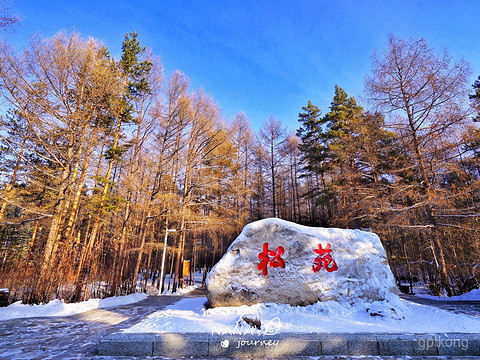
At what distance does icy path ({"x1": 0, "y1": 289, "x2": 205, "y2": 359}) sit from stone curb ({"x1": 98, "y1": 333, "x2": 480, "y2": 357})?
26.9 inches

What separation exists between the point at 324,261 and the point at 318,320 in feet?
5.16

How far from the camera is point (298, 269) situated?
19.8 ft

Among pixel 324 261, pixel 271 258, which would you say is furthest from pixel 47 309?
pixel 324 261

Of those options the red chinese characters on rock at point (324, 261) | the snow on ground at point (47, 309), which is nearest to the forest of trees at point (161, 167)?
the snow on ground at point (47, 309)

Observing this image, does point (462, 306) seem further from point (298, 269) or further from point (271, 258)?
point (271, 258)

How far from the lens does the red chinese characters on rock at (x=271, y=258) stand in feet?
20.0

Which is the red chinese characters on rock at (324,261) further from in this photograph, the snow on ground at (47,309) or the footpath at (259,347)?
the snow on ground at (47,309)

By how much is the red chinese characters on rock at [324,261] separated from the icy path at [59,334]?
5.01 meters

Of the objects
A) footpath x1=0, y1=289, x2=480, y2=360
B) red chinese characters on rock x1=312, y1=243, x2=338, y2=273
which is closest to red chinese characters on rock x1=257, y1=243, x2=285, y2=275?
red chinese characters on rock x1=312, y1=243, x2=338, y2=273

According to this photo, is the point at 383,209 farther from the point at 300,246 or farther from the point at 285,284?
the point at 285,284

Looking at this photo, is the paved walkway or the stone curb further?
the paved walkway

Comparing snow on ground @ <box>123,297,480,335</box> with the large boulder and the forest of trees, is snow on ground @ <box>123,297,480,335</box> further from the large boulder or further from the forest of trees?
the forest of trees

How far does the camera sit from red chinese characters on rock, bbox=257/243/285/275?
241 inches

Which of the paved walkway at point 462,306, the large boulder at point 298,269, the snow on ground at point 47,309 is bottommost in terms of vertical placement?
the snow on ground at point 47,309
